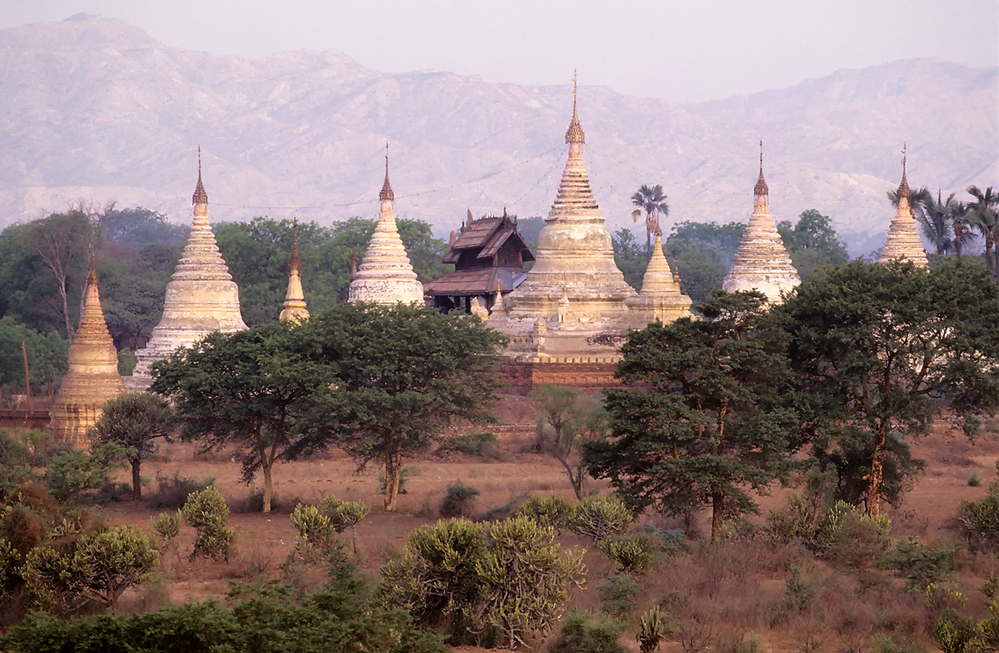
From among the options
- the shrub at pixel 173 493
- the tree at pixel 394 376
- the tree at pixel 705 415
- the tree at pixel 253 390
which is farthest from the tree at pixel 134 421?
the tree at pixel 705 415

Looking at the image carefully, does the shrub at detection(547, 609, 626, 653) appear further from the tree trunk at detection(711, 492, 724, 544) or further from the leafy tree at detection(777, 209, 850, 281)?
the leafy tree at detection(777, 209, 850, 281)

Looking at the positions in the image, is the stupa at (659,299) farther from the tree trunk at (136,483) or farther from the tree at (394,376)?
the tree trunk at (136,483)

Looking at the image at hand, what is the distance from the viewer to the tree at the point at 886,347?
27688 millimetres

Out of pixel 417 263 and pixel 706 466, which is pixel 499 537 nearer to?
pixel 706 466

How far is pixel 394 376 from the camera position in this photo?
1297 inches

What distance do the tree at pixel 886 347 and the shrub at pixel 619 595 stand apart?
680 centimetres

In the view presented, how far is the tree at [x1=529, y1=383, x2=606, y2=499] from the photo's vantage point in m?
37.1

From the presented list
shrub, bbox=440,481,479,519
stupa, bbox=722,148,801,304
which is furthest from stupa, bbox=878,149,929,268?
shrub, bbox=440,481,479,519

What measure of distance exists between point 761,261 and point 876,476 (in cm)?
3198

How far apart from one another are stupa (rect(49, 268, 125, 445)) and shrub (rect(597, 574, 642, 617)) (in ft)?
80.6

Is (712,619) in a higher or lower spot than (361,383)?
lower

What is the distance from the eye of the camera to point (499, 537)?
67.4 feet

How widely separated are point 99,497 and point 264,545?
6888 mm

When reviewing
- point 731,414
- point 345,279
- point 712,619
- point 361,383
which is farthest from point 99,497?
point 345,279
